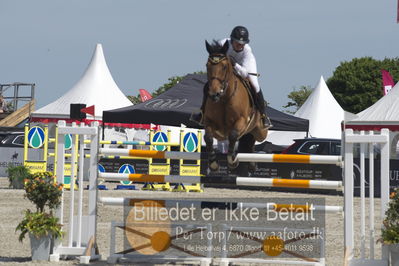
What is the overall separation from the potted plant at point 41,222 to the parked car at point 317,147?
47.7 ft

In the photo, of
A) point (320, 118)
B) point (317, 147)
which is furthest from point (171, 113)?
point (320, 118)

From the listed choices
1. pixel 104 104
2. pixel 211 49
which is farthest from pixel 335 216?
pixel 104 104

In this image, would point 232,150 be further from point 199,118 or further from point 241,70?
point 241,70

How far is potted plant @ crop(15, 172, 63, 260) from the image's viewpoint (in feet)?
27.8

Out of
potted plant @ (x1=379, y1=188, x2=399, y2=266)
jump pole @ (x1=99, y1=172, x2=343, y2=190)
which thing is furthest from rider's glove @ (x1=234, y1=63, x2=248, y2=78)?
potted plant @ (x1=379, y1=188, x2=399, y2=266)

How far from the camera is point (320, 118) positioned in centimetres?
3397

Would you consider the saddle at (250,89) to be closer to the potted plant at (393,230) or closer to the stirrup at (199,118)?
the stirrup at (199,118)

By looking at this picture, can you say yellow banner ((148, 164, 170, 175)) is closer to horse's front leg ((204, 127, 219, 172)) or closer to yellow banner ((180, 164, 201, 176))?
yellow banner ((180, 164, 201, 176))

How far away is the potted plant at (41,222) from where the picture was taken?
846 centimetres

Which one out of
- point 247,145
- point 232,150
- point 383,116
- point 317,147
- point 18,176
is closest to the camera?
point 232,150

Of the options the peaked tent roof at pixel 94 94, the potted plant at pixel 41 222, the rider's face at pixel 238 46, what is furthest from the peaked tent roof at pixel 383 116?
the potted plant at pixel 41 222

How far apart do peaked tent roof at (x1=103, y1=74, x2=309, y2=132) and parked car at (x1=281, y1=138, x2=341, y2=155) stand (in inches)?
67.7

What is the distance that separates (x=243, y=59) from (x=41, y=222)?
250 centimetres

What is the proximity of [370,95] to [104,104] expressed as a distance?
35743 mm
